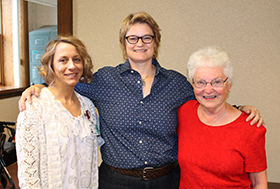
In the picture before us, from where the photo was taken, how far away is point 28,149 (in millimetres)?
1389

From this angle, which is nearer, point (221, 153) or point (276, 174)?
point (221, 153)

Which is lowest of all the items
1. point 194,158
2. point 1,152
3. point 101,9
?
point 1,152

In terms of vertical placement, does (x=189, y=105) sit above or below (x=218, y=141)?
above

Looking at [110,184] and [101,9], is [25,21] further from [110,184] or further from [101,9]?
[110,184]

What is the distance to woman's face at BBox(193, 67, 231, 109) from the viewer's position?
1487 millimetres

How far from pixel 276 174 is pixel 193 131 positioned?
1.70 meters

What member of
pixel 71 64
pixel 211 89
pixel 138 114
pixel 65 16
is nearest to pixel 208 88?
pixel 211 89

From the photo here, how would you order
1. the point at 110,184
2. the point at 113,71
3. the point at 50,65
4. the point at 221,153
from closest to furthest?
the point at 221,153 < the point at 50,65 < the point at 110,184 < the point at 113,71

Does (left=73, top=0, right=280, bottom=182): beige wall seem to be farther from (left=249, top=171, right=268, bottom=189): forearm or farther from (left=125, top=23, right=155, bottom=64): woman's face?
(left=249, top=171, right=268, bottom=189): forearm

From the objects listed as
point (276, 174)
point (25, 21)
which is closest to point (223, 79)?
point (276, 174)

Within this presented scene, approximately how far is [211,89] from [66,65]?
36.2 inches

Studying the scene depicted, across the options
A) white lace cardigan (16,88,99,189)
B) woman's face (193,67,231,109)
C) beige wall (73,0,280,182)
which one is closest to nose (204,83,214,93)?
woman's face (193,67,231,109)

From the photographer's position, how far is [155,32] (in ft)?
5.99

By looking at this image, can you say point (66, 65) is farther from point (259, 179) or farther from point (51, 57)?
point (259, 179)
